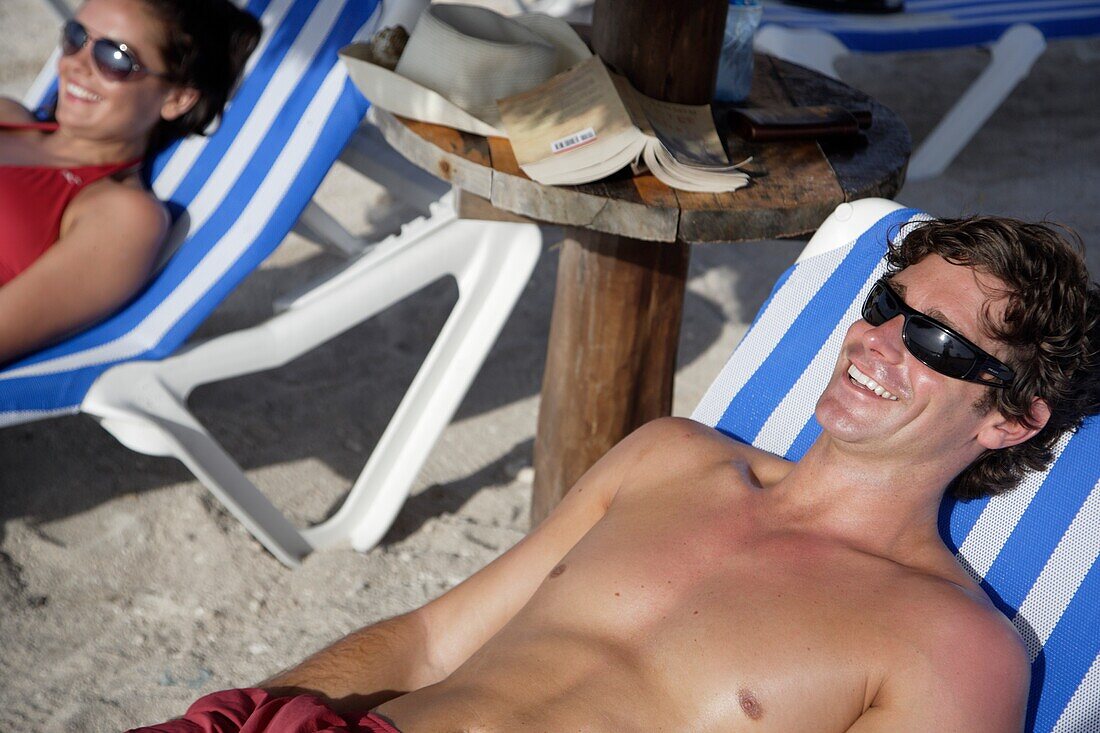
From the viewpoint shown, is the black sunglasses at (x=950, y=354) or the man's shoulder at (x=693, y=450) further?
the man's shoulder at (x=693, y=450)

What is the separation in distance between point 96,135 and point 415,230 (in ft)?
3.02

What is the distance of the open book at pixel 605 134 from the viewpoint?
213 centimetres

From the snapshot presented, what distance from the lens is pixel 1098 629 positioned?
175 centimetres

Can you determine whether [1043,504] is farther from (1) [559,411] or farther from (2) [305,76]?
(2) [305,76]

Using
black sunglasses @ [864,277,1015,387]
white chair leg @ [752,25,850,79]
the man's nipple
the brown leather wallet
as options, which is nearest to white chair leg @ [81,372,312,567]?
the brown leather wallet

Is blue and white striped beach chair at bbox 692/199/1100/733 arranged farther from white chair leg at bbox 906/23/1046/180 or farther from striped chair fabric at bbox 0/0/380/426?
white chair leg at bbox 906/23/1046/180

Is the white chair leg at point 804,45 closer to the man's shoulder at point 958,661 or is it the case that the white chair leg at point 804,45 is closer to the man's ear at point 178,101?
the man's ear at point 178,101

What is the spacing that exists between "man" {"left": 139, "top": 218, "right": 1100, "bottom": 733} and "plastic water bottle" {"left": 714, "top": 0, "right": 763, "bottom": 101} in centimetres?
86

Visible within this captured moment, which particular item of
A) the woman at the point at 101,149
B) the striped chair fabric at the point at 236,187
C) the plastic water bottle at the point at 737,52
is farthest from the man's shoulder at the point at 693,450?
the woman at the point at 101,149

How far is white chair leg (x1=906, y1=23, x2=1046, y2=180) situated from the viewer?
4922mm

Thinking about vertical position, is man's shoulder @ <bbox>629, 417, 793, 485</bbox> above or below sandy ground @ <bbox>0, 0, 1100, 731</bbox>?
above

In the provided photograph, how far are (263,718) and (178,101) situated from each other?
200 cm

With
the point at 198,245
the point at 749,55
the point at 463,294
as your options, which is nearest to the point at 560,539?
the point at 463,294

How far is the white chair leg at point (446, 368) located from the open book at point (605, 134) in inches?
20.6
